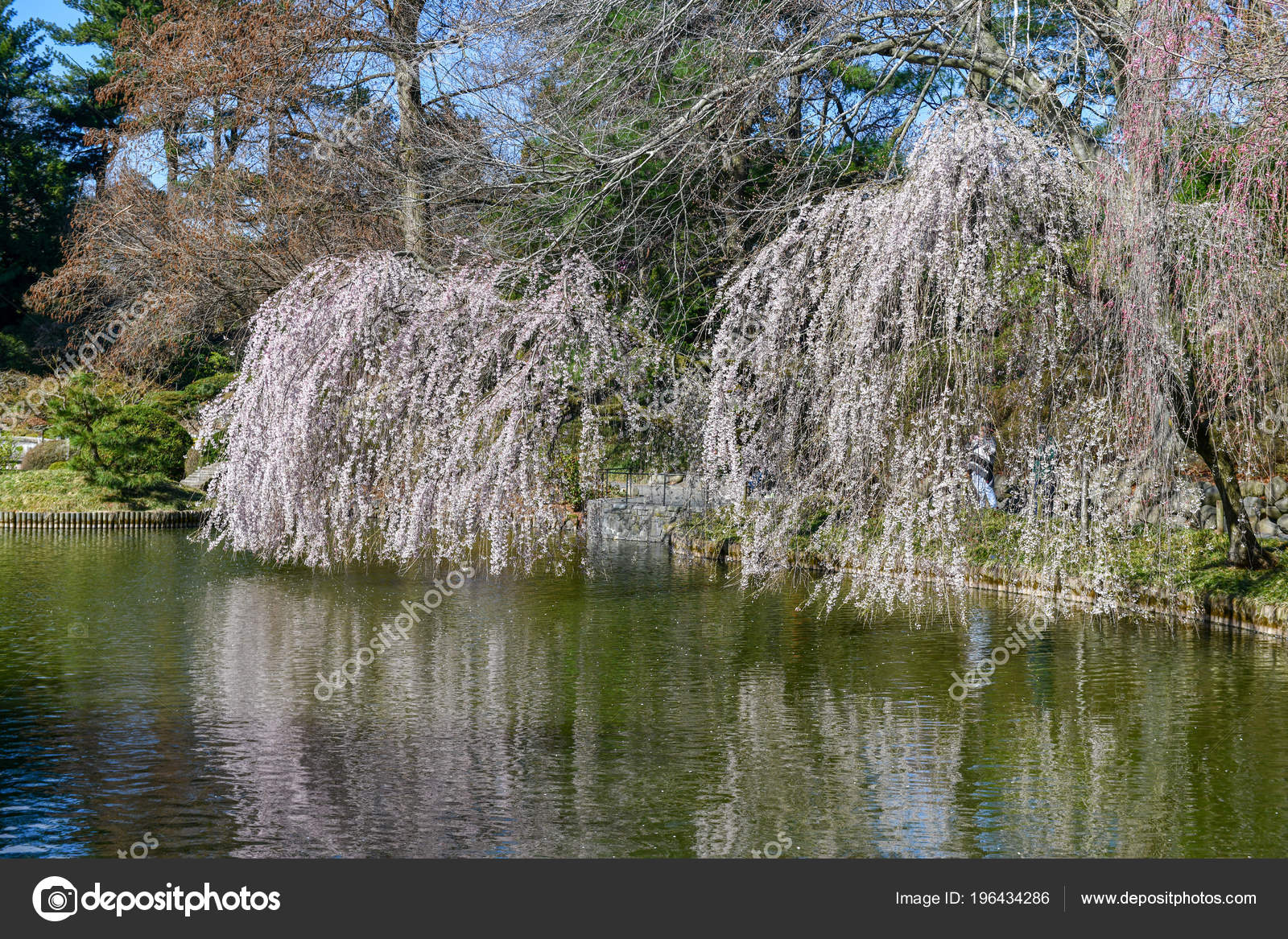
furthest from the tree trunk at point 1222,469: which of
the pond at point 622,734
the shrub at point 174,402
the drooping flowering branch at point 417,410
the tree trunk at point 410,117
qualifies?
the shrub at point 174,402

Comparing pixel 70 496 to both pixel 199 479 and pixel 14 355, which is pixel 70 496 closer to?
pixel 199 479

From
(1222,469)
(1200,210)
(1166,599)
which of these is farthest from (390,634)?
(1222,469)

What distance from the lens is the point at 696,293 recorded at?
15.0m

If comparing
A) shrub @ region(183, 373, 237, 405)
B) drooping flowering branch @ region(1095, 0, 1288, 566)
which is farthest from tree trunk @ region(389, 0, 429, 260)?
drooping flowering branch @ region(1095, 0, 1288, 566)

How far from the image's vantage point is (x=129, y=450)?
73.0 ft

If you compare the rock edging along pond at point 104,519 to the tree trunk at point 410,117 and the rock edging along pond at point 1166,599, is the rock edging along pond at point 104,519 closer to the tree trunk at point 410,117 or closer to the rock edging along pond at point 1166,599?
the tree trunk at point 410,117

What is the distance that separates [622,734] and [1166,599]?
21.8 feet

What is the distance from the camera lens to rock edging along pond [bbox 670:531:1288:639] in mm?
10766

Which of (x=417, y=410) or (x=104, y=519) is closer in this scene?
(x=417, y=410)

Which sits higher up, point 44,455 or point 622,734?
point 44,455
